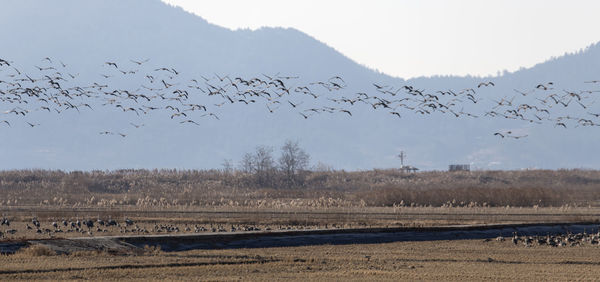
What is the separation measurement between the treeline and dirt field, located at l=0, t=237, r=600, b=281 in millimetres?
42530

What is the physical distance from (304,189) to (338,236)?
263ft

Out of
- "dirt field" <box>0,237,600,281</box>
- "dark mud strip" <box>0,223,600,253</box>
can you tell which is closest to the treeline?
"dark mud strip" <box>0,223,600,253</box>

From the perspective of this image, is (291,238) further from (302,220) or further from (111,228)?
(302,220)

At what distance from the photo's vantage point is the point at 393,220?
66.9m

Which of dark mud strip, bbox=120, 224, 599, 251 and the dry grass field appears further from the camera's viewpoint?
dark mud strip, bbox=120, 224, 599, 251

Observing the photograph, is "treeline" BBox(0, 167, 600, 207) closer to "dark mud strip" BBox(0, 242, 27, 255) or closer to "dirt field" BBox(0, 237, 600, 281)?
"dirt field" BBox(0, 237, 600, 281)

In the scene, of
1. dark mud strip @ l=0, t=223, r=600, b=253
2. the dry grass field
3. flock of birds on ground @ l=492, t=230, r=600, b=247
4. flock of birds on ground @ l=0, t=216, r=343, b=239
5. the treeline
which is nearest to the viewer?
the dry grass field

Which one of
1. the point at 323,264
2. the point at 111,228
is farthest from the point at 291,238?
the point at 111,228

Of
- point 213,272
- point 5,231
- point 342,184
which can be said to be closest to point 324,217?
point 5,231

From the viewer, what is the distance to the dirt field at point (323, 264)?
3491cm

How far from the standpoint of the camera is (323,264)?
39.3m

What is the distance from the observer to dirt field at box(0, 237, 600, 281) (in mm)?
34906

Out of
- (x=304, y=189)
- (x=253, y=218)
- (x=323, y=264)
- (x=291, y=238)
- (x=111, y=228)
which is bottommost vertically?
(x=323, y=264)

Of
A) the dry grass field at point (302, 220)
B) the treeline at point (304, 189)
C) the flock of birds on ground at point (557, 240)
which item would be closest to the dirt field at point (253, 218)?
the dry grass field at point (302, 220)
